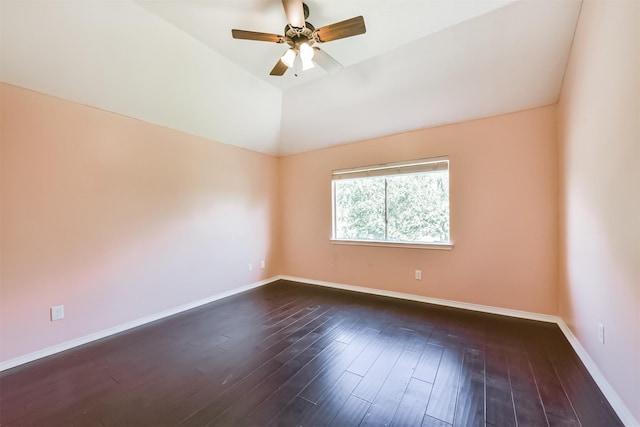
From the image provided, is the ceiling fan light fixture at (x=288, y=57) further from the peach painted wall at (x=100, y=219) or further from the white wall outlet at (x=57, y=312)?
the white wall outlet at (x=57, y=312)

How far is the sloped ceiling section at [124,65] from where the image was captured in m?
1.88

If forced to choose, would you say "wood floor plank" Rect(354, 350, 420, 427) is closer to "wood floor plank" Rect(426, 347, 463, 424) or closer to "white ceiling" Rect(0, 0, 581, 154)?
"wood floor plank" Rect(426, 347, 463, 424)

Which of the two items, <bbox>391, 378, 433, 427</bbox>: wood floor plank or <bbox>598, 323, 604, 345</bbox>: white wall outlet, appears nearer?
<bbox>391, 378, 433, 427</bbox>: wood floor plank

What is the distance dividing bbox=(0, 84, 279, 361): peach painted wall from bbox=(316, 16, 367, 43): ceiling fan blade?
2326 mm

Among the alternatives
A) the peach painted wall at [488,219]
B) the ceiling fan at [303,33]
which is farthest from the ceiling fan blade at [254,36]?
the peach painted wall at [488,219]

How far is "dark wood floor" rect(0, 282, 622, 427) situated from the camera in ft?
4.93

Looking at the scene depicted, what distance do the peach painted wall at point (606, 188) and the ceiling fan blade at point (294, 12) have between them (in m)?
1.85

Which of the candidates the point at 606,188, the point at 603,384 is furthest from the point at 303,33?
the point at 603,384

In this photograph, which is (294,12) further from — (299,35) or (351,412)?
(351,412)

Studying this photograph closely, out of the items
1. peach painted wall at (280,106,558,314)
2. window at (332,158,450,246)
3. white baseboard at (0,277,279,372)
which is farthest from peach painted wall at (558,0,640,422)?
white baseboard at (0,277,279,372)

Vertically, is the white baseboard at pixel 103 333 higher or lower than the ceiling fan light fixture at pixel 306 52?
lower

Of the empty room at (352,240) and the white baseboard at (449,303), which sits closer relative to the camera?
the empty room at (352,240)

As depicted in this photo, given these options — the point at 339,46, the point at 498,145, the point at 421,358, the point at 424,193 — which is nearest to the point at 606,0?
the point at 498,145

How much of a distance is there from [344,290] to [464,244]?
1868 mm
